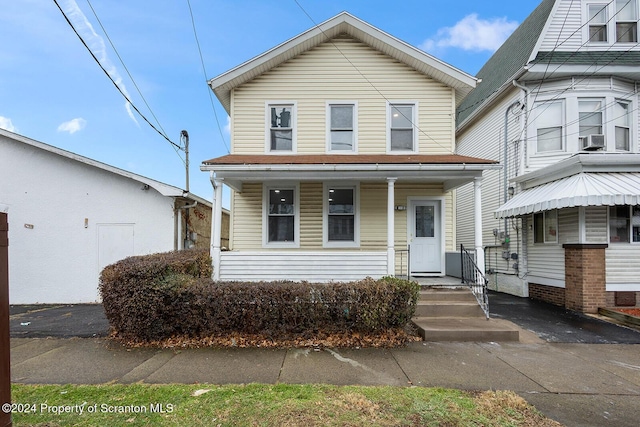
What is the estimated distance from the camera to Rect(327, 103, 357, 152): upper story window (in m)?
8.91

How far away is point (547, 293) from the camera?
909 cm

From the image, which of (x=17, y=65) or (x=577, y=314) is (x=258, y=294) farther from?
(x=17, y=65)

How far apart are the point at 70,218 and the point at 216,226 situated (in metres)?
4.94

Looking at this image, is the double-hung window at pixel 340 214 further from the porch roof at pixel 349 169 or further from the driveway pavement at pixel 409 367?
the driveway pavement at pixel 409 367

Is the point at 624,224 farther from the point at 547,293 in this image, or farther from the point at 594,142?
the point at 547,293

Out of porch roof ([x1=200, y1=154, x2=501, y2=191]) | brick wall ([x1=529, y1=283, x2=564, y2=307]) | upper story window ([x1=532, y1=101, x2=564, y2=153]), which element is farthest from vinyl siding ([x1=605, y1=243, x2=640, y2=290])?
porch roof ([x1=200, y1=154, x2=501, y2=191])

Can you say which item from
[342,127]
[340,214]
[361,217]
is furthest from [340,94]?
[361,217]

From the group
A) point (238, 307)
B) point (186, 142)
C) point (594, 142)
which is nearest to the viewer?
point (238, 307)

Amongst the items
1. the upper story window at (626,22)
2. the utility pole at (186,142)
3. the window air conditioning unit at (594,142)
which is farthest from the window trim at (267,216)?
the upper story window at (626,22)

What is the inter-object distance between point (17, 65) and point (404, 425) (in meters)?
15.4

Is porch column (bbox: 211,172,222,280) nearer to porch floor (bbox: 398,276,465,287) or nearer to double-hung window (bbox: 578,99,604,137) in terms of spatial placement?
porch floor (bbox: 398,276,465,287)

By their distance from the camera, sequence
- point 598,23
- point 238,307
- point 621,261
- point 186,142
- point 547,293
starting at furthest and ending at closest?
1. point 186,142
2. point 598,23
3. point 547,293
4. point 621,261
5. point 238,307

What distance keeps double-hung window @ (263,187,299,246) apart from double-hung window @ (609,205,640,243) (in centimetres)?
845

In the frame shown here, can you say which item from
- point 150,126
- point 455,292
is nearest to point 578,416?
point 455,292
